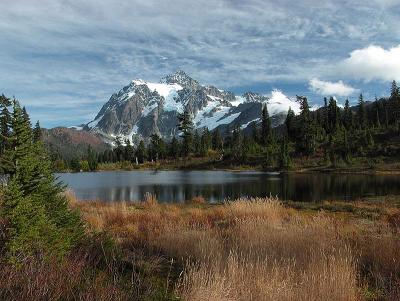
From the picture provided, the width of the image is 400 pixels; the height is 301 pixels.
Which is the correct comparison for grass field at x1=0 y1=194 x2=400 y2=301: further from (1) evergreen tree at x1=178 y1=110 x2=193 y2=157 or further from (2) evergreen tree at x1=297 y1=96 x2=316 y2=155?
(1) evergreen tree at x1=178 y1=110 x2=193 y2=157

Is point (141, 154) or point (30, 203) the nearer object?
point (30, 203)

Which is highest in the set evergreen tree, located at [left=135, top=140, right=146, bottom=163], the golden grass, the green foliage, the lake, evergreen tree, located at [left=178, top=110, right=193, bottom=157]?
evergreen tree, located at [left=178, top=110, right=193, bottom=157]

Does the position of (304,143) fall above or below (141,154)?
above

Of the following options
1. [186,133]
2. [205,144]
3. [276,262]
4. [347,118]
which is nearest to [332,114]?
[347,118]

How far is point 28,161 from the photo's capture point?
323 inches

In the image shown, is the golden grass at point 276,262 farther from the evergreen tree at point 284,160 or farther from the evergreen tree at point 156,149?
the evergreen tree at point 156,149

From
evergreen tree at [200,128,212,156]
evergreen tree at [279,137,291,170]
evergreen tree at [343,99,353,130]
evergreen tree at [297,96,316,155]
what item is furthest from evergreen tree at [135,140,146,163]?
evergreen tree at [279,137,291,170]

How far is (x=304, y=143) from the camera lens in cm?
10706

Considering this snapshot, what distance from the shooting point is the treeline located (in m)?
95.4

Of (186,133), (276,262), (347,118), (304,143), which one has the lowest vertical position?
(276,262)

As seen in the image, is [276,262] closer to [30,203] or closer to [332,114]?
[30,203]

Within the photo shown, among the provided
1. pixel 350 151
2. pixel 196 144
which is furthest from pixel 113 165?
pixel 350 151

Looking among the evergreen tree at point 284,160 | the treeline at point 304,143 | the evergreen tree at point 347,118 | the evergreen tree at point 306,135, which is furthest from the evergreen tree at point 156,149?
the evergreen tree at point 284,160

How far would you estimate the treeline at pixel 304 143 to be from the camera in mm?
95375
